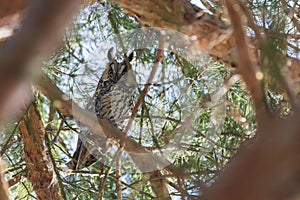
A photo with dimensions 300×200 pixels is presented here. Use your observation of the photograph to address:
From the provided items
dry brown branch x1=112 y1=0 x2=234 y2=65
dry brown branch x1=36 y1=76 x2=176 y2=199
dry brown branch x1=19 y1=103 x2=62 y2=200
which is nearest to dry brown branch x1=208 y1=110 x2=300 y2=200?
dry brown branch x1=112 y1=0 x2=234 y2=65

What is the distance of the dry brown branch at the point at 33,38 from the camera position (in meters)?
0.23

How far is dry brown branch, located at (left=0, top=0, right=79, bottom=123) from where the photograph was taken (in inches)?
8.9

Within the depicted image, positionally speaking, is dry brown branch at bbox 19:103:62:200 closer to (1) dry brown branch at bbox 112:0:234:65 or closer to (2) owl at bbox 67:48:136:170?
(2) owl at bbox 67:48:136:170

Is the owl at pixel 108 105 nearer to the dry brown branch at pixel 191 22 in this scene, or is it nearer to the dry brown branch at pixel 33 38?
the dry brown branch at pixel 191 22

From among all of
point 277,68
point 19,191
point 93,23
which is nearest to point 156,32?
point 93,23

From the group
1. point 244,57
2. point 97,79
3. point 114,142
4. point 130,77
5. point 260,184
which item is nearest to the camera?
point 260,184

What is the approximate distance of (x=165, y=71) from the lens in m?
1.51

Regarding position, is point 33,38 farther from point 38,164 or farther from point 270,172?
point 38,164

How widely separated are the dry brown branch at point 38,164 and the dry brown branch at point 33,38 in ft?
4.80

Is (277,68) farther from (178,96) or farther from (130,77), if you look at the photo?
(130,77)

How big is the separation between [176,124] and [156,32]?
29 cm

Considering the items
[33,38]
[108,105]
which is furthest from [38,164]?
[33,38]

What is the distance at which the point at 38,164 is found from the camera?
1.69 meters

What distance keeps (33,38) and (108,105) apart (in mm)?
2104
